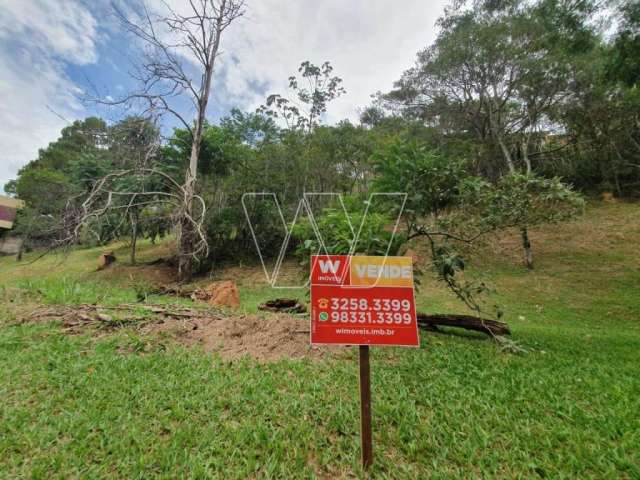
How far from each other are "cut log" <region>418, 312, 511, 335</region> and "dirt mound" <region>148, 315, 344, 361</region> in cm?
186

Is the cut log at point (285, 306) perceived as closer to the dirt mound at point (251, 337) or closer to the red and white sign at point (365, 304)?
the dirt mound at point (251, 337)

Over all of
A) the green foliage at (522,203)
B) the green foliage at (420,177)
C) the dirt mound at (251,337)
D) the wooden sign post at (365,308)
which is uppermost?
the green foliage at (420,177)

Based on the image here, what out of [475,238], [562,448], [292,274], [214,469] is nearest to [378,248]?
[475,238]

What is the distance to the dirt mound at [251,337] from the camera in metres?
3.04

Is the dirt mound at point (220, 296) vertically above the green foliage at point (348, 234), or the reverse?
the green foliage at point (348, 234)

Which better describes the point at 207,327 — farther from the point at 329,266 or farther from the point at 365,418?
the point at 365,418

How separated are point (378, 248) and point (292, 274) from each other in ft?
26.8

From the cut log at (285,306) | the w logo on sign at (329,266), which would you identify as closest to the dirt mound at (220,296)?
the cut log at (285,306)

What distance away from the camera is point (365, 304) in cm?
170

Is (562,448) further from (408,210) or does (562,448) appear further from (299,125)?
(299,125)

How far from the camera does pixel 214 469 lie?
1565mm

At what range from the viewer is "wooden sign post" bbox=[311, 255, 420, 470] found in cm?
164

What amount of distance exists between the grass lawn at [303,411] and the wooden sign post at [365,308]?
0.48 metres

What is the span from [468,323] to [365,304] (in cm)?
319
